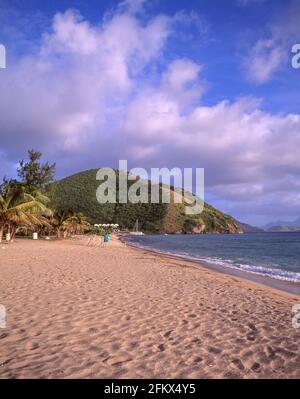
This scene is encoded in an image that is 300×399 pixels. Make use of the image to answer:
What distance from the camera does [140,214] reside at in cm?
16838

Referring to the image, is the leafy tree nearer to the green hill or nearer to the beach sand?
the beach sand

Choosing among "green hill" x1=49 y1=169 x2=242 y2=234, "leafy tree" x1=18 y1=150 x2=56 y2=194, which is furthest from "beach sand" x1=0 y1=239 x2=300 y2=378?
"green hill" x1=49 y1=169 x2=242 y2=234

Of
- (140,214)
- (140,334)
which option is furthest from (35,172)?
(140,214)

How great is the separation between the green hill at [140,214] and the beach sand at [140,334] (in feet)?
434

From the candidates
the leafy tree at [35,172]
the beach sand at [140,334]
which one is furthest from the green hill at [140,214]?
the beach sand at [140,334]

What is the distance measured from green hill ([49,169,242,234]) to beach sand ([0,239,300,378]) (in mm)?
132278

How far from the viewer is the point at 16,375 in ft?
11.9

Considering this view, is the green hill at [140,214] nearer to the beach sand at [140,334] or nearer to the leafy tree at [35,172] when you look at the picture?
the leafy tree at [35,172]

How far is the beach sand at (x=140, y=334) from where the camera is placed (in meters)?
3.94

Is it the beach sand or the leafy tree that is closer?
the beach sand

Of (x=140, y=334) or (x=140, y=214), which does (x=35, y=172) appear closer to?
(x=140, y=334)

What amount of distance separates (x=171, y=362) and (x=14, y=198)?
2548 centimetres

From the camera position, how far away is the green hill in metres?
144
